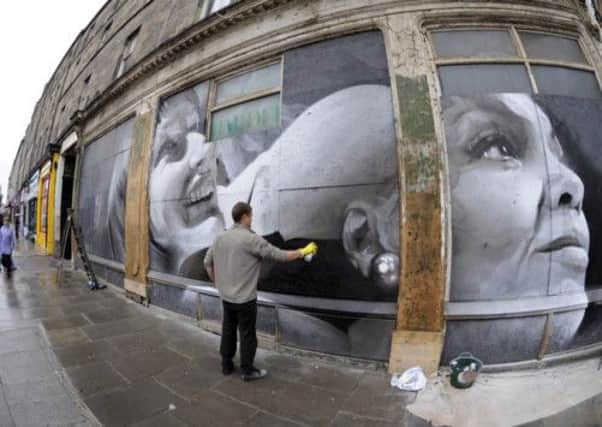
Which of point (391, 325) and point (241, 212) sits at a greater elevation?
point (241, 212)

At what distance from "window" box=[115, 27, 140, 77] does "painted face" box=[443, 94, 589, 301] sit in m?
9.45

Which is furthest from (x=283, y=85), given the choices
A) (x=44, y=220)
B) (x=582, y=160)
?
(x=44, y=220)

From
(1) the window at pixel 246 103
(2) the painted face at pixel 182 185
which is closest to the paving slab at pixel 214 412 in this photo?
(2) the painted face at pixel 182 185

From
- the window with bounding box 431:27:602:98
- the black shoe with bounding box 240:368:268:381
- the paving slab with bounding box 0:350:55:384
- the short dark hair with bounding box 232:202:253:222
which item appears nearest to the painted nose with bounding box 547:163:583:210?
the window with bounding box 431:27:602:98

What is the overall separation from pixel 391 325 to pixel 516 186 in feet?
7.71

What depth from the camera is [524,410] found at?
2.69m

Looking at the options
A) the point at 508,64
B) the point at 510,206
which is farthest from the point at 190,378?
the point at 508,64

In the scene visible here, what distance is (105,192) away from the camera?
8.23 m

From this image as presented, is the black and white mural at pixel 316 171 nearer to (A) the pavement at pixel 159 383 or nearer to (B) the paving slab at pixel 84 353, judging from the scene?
(A) the pavement at pixel 159 383

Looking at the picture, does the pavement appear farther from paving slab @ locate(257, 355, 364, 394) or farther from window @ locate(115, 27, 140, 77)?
window @ locate(115, 27, 140, 77)

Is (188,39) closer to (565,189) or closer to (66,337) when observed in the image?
(66,337)

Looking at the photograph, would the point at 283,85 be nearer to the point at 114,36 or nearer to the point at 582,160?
the point at 582,160

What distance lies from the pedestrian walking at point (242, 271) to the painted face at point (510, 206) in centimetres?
209

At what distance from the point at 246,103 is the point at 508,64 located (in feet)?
13.3
